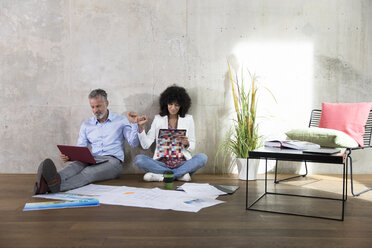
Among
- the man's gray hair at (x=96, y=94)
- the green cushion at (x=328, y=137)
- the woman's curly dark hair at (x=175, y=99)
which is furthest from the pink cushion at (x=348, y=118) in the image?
the man's gray hair at (x=96, y=94)

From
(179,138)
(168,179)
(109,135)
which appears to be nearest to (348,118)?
(179,138)

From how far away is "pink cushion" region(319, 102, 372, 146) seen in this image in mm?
3566

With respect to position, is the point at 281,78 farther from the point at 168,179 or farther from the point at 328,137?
the point at 168,179

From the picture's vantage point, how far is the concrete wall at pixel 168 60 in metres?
4.15

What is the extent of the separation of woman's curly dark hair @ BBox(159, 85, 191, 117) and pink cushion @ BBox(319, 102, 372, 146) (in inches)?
61.4

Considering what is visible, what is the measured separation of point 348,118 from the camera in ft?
11.9

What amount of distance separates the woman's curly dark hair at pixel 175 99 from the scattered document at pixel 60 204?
171 centimetres

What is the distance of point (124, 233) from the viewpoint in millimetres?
1937

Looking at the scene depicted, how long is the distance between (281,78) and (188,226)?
277cm

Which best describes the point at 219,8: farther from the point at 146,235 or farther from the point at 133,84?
the point at 146,235

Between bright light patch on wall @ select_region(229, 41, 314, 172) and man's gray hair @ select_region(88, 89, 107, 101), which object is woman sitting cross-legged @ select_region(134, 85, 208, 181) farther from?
bright light patch on wall @ select_region(229, 41, 314, 172)

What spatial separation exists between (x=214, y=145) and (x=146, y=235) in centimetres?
243

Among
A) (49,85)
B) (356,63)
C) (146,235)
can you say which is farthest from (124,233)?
(356,63)

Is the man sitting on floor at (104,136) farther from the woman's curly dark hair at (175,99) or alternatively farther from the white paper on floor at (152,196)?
the woman's curly dark hair at (175,99)
